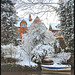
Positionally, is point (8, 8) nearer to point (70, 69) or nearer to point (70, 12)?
point (70, 12)

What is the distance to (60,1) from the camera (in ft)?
42.7

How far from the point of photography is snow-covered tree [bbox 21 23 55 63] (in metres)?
12.3

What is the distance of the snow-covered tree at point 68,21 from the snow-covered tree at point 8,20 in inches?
165

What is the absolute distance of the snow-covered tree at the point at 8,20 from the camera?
14.2m

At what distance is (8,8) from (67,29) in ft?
17.9

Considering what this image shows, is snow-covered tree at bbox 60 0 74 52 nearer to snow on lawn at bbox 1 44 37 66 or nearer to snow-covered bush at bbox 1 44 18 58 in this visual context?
snow on lawn at bbox 1 44 37 66

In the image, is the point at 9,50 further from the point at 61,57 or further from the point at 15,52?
the point at 61,57

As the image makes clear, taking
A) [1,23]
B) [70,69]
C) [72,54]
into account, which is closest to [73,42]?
[72,54]

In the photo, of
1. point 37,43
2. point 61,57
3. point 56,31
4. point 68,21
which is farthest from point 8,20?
point 56,31

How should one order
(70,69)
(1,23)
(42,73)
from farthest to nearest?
(1,23) < (70,69) < (42,73)

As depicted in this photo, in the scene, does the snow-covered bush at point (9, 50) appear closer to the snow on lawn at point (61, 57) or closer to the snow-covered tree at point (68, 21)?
the snow on lawn at point (61, 57)

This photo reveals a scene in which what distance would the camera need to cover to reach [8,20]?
14398mm

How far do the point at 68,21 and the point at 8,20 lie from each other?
5.13 metres

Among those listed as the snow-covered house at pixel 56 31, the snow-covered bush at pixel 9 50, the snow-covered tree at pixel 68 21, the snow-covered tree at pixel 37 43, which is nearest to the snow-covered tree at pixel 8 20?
the snow-covered bush at pixel 9 50
